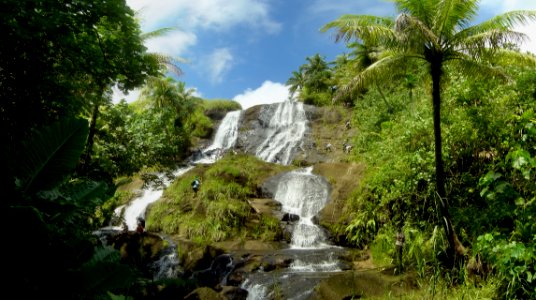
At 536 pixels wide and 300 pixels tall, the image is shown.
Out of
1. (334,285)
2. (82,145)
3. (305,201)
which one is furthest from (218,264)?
(82,145)

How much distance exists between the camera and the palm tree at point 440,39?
884 cm

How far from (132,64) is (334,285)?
19.4 ft

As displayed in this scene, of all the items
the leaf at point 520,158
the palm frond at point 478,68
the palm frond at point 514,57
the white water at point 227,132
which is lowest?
the leaf at point 520,158

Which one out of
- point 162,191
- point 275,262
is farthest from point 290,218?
point 162,191

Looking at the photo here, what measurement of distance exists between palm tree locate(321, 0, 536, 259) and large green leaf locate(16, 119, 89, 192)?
7.23 meters

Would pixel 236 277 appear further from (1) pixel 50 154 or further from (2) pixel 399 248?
(1) pixel 50 154

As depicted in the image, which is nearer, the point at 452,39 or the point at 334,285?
the point at 334,285

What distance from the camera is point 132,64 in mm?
6836

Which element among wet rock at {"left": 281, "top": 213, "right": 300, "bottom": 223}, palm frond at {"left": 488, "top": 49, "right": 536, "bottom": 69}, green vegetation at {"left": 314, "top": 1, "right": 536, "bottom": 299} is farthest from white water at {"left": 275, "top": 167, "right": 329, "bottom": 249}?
palm frond at {"left": 488, "top": 49, "right": 536, "bottom": 69}

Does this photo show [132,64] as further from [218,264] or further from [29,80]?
[218,264]

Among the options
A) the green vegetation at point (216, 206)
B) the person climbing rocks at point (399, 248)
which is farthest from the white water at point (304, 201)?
the person climbing rocks at point (399, 248)

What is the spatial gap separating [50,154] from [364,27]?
8.22 meters

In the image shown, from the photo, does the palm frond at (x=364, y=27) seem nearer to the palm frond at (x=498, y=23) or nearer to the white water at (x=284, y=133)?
the palm frond at (x=498, y=23)

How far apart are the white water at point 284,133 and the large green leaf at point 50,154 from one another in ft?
66.3
